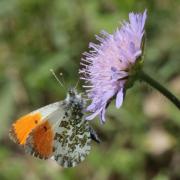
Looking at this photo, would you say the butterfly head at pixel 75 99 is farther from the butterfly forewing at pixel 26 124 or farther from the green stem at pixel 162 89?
the green stem at pixel 162 89

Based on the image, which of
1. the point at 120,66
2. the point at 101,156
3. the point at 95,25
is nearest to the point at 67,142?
the point at 120,66

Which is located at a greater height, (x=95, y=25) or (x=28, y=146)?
(x=28, y=146)

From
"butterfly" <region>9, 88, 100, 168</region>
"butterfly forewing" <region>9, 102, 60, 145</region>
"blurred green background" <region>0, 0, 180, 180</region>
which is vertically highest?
"butterfly forewing" <region>9, 102, 60, 145</region>

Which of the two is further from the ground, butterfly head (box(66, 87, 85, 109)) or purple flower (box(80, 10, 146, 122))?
purple flower (box(80, 10, 146, 122))

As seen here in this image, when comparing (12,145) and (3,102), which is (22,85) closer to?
(3,102)

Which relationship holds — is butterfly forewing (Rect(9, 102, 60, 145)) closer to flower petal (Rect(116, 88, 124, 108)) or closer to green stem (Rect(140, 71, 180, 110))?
flower petal (Rect(116, 88, 124, 108))

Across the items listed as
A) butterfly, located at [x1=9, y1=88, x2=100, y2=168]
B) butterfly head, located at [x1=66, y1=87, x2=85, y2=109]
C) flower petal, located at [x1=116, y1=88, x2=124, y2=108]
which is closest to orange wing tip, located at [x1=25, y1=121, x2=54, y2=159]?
butterfly, located at [x1=9, y1=88, x2=100, y2=168]

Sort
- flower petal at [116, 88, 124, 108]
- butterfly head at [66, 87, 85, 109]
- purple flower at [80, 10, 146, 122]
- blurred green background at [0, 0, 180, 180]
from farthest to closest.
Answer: blurred green background at [0, 0, 180, 180], butterfly head at [66, 87, 85, 109], purple flower at [80, 10, 146, 122], flower petal at [116, 88, 124, 108]

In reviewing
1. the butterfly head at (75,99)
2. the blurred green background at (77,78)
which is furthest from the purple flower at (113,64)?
the blurred green background at (77,78)

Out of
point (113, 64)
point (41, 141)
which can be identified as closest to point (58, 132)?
point (41, 141)
